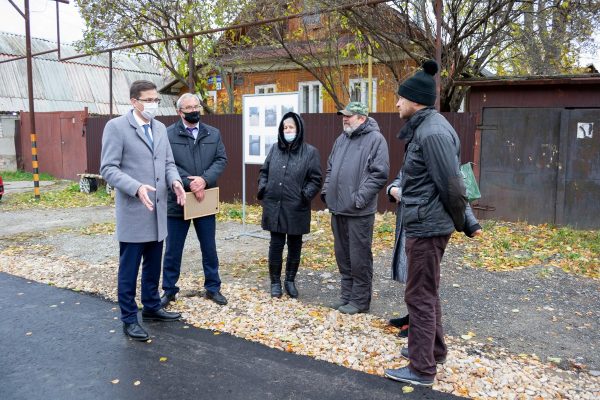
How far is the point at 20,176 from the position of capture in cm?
2019

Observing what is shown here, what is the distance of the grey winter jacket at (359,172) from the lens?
15.8 ft

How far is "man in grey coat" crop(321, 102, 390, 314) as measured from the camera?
15.8 ft

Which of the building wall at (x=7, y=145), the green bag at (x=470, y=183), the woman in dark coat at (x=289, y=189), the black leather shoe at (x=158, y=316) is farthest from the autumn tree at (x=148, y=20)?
the green bag at (x=470, y=183)

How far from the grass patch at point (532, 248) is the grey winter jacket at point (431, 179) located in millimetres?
3632

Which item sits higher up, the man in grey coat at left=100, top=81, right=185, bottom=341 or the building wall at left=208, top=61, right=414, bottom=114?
the building wall at left=208, top=61, right=414, bottom=114

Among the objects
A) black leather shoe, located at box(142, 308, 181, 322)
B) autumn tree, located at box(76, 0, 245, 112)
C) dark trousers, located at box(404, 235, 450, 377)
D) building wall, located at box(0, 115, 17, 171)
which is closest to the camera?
dark trousers, located at box(404, 235, 450, 377)

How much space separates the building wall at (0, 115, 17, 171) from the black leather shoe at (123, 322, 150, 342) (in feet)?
65.9

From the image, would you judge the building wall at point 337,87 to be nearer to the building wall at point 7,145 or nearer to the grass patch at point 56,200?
the grass patch at point 56,200

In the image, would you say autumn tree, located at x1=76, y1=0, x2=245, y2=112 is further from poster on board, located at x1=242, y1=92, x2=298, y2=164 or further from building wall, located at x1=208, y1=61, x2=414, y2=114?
poster on board, located at x1=242, y1=92, x2=298, y2=164

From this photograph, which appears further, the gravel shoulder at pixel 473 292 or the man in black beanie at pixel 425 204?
the gravel shoulder at pixel 473 292

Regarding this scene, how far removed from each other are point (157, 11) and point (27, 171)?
9.64 m

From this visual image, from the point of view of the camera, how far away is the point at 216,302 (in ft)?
17.2

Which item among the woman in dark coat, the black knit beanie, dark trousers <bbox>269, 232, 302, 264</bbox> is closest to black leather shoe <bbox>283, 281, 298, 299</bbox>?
the woman in dark coat

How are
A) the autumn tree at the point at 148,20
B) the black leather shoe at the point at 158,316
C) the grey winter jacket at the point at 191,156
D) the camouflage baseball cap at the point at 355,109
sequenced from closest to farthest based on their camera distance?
1. the black leather shoe at the point at 158,316
2. the camouflage baseball cap at the point at 355,109
3. the grey winter jacket at the point at 191,156
4. the autumn tree at the point at 148,20
